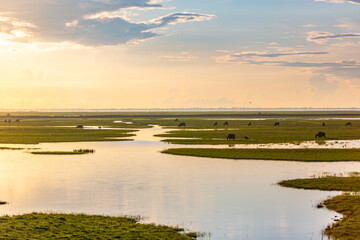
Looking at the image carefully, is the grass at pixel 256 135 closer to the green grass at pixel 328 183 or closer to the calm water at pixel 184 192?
the calm water at pixel 184 192

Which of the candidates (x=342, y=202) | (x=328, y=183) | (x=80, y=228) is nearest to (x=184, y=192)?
(x=342, y=202)

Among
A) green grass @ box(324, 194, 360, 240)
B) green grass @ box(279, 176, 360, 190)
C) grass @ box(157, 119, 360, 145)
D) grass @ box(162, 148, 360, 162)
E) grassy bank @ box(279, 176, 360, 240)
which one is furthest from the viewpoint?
grass @ box(157, 119, 360, 145)

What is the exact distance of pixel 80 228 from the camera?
71.4 feet

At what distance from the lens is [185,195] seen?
100 feet

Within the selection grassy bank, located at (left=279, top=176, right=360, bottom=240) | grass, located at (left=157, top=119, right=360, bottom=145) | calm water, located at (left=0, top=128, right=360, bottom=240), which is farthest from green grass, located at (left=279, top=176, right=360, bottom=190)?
grass, located at (left=157, top=119, right=360, bottom=145)

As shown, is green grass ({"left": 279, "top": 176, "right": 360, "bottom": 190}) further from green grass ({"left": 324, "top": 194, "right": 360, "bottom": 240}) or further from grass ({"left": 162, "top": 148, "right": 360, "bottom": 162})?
grass ({"left": 162, "top": 148, "right": 360, "bottom": 162})

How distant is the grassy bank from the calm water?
857mm

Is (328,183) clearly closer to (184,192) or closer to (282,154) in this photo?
(184,192)

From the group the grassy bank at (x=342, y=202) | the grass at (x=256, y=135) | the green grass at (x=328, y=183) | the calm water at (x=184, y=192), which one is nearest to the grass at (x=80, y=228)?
the calm water at (x=184, y=192)

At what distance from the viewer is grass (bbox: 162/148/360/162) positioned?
51125mm

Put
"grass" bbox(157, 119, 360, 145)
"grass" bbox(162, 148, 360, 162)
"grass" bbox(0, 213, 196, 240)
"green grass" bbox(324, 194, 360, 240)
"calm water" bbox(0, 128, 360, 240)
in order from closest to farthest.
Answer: "grass" bbox(0, 213, 196, 240)
"green grass" bbox(324, 194, 360, 240)
"calm water" bbox(0, 128, 360, 240)
"grass" bbox(162, 148, 360, 162)
"grass" bbox(157, 119, 360, 145)

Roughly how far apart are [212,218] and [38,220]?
9.33 metres

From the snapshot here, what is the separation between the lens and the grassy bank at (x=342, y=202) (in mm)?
21469

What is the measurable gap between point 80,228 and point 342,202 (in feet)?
53.7
